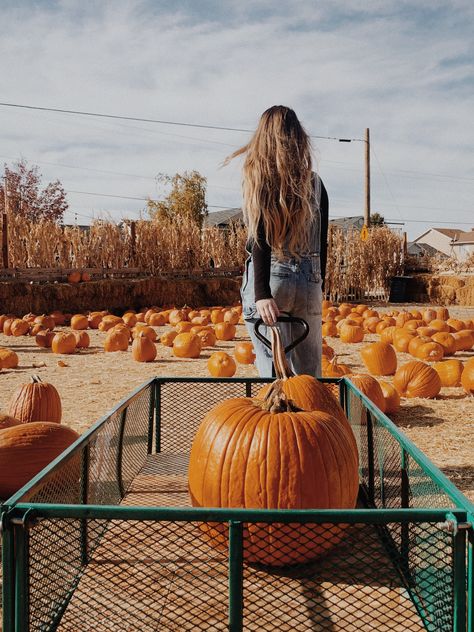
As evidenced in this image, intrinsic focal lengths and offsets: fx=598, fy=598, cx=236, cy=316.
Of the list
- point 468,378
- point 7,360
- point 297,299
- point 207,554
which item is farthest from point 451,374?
point 7,360

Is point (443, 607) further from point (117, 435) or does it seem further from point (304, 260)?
point (304, 260)

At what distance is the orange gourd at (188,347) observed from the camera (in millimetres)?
7223

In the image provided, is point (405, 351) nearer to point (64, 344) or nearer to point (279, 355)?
point (64, 344)

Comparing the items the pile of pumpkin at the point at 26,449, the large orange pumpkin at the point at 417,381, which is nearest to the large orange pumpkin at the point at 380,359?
the large orange pumpkin at the point at 417,381

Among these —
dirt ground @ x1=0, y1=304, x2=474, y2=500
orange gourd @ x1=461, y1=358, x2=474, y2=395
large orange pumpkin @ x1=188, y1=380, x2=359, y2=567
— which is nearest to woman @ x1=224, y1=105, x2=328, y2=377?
large orange pumpkin @ x1=188, y1=380, x2=359, y2=567

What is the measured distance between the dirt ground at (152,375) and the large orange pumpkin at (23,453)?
1.19 m

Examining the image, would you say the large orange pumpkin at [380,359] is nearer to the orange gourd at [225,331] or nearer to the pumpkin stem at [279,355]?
the orange gourd at [225,331]

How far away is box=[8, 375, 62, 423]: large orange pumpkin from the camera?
3729mm

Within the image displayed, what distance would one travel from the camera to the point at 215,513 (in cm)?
126

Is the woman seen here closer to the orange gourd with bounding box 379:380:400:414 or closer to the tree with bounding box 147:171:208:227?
the orange gourd with bounding box 379:380:400:414

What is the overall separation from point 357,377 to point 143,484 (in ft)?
6.94

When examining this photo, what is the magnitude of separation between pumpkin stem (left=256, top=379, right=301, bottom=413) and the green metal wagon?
1.09 ft

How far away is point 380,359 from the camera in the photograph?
5965 millimetres

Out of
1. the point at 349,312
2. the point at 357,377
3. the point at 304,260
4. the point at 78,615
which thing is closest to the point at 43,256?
the point at 349,312
